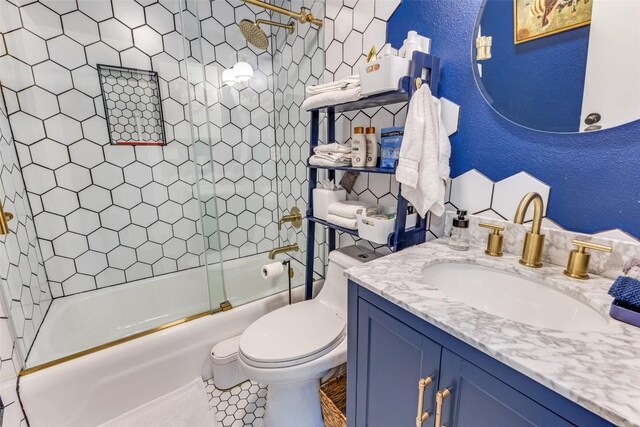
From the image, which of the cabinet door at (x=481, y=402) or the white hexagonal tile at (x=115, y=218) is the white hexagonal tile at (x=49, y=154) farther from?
the cabinet door at (x=481, y=402)

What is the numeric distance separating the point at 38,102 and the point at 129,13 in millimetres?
707

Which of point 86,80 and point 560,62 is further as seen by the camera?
point 86,80

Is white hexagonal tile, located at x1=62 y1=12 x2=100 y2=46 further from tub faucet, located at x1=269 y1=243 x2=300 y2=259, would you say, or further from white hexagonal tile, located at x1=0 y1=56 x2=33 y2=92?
tub faucet, located at x1=269 y1=243 x2=300 y2=259

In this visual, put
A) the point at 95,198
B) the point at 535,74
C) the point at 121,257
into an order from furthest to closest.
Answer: the point at 121,257 → the point at 95,198 → the point at 535,74

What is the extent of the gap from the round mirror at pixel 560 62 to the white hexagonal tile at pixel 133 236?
6.79 ft

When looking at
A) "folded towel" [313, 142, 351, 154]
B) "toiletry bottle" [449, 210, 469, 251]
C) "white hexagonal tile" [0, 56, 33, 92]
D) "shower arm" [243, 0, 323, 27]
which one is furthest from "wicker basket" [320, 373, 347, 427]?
"white hexagonal tile" [0, 56, 33, 92]

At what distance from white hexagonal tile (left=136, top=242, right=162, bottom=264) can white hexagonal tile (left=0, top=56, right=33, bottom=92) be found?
1.06 metres

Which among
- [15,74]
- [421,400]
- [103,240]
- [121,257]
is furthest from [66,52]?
[421,400]

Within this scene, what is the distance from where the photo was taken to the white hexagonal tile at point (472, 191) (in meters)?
1.02

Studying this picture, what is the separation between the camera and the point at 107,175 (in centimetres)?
182

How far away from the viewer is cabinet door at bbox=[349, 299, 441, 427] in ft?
2.21

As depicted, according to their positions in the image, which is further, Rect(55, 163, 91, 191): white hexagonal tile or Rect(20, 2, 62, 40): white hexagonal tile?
Rect(55, 163, 91, 191): white hexagonal tile

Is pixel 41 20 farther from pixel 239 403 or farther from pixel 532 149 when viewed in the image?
pixel 532 149

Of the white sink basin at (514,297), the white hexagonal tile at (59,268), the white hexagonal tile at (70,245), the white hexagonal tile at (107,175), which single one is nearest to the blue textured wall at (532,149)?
the white sink basin at (514,297)
